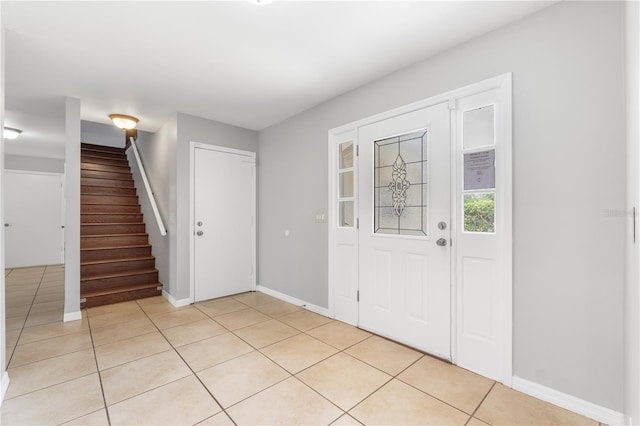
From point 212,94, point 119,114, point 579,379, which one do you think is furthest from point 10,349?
point 579,379

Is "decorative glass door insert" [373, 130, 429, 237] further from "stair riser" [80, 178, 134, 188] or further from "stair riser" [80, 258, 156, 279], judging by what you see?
"stair riser" [80, 178, 134, 188]

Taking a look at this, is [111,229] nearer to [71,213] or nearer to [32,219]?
[71,213]

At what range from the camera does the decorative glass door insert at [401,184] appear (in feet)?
8.17

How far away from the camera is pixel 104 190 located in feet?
17.7

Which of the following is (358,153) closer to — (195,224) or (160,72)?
(160,72)

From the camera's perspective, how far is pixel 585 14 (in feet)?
5.57

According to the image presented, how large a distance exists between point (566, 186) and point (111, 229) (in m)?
5.98

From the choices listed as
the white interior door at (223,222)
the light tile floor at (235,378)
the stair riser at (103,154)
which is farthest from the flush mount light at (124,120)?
the stair riser at (103,154)

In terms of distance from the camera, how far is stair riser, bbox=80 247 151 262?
4191 mm

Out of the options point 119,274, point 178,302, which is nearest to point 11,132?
point 119,274

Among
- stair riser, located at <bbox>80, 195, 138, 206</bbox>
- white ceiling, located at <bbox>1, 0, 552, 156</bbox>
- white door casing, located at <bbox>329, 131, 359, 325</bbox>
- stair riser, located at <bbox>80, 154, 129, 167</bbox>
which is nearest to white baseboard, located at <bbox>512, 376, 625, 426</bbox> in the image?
white door casing, located at <bbox>329, 131, 359, 325</bbox>

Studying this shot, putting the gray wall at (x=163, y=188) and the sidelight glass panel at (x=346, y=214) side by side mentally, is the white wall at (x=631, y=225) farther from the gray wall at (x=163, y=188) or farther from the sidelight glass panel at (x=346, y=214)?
the gray wall at (x=163, y=188)

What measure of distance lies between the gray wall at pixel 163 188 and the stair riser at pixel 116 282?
0.49ft

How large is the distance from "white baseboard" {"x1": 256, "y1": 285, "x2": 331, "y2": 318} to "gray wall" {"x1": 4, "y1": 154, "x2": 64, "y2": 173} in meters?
6.20
